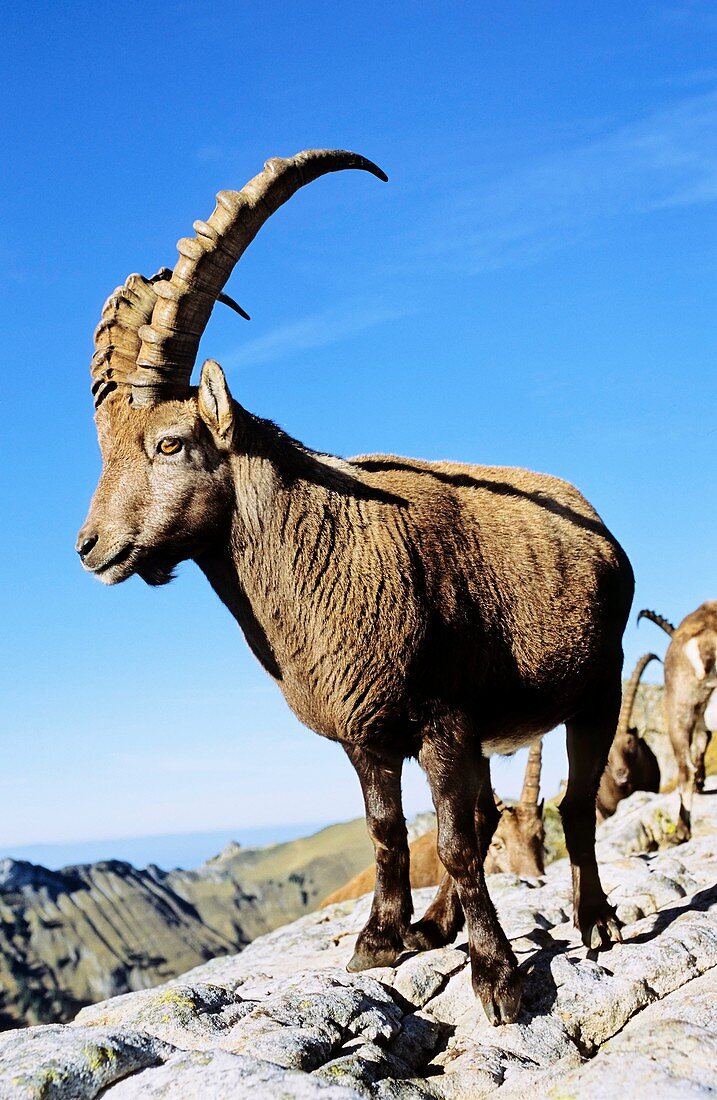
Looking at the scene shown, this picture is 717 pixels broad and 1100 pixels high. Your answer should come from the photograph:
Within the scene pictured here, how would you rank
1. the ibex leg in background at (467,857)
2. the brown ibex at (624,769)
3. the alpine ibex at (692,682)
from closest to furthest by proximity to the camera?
1. the ibex leg in background at (467,857)
2. the alpine ibex at (692,682)
3. the brown ibex at (624,769)

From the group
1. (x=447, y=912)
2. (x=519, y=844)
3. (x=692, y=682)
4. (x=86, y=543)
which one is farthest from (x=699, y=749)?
(x=86, y=543)

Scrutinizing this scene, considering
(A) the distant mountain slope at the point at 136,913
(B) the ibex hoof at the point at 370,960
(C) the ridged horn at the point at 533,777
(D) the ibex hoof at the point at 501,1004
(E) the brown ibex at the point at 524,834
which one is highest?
(C) the ridged horn at the point at 533,777

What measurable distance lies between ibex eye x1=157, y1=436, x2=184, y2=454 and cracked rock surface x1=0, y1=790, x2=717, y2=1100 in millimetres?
3891

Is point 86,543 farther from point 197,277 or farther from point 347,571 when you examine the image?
point 197,277

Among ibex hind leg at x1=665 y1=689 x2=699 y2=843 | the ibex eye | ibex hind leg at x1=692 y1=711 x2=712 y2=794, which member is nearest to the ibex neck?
the ibex eye

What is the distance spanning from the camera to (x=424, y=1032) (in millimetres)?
7574

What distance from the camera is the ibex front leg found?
8.53 meters

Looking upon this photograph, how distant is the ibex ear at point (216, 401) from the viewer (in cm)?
810

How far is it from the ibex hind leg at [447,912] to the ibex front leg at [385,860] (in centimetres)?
18

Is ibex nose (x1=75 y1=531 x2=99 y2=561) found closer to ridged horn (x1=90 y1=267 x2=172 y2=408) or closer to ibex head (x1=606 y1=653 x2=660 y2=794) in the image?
ridged horn (x1=90 y1=267 x2=172 y2=408)

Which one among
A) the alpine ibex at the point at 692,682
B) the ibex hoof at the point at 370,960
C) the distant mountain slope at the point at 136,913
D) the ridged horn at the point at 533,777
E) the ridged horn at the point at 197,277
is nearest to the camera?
the ridged horn at the point at 197,277

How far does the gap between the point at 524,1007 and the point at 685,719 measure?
44.5 ft

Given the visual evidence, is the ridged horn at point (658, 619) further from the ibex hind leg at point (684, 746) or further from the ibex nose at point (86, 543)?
the ibex nose at point (86, 543)

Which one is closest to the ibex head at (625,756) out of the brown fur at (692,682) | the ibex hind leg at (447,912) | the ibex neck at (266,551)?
the brown fur at (692,682)
